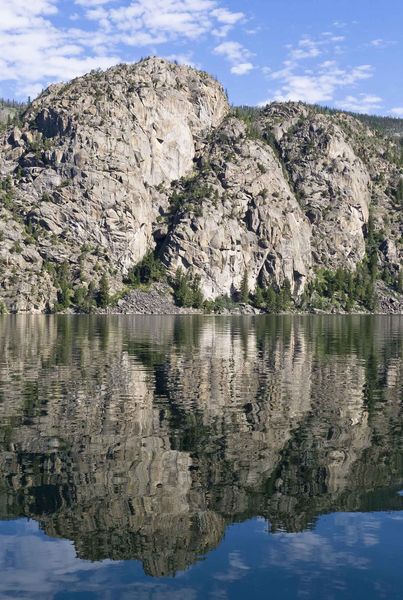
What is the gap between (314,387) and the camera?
5084 cm

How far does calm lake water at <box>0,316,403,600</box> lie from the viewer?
18.9 metres

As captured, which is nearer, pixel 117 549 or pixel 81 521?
pixel 117 549

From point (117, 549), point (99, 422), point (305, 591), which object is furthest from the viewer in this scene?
point (99, 422)

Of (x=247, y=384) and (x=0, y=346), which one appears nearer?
(x=247, y=384)

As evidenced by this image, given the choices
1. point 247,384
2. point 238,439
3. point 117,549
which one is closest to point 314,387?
point 247,384

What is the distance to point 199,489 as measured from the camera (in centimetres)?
2561

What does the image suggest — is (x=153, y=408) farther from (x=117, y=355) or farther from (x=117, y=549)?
(x=117, y=355)

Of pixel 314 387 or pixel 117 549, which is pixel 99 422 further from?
pixel 314 387

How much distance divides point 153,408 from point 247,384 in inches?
508

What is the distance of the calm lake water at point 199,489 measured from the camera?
62.1 feet

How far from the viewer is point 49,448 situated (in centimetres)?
3148

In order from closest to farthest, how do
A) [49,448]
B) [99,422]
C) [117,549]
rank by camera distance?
[117,549]
[49,448]
[99,422]

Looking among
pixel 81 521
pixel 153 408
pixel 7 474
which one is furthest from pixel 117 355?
pixel 81 521

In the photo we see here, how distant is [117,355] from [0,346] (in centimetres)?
1835
